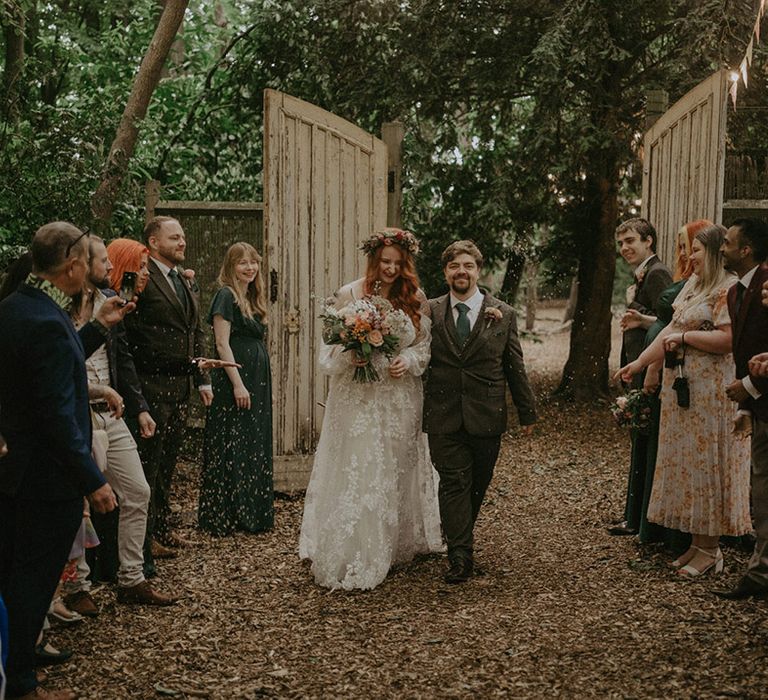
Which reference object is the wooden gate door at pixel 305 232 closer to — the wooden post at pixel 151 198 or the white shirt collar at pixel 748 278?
the wooden post at pixel 151 198

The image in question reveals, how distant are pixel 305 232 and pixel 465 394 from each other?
255 centimetres

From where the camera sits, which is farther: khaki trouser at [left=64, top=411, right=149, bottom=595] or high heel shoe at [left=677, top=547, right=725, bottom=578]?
high heel shoe at [left=677, top=547, right=725, bottom=578]

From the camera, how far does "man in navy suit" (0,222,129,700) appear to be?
3.43 m

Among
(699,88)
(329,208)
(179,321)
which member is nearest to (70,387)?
(179,321)

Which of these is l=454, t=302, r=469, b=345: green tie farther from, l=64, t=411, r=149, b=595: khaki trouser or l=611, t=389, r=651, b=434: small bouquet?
l=64, t=411, r=149, b=595: khaki trouser

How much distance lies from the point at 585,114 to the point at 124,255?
20.2ft

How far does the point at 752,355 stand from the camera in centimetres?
465

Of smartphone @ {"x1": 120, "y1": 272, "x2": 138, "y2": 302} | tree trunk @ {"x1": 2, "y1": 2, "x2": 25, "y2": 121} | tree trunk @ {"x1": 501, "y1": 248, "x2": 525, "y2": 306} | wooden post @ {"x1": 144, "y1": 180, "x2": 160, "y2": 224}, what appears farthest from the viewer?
tree trunk @ {"x1": 501, "y1": 248, "x2": 525, "y2": 306}

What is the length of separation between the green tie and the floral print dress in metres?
1.23

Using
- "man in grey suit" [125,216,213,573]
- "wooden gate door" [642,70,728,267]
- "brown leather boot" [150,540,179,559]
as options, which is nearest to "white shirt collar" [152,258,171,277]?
"man in grey suit" [125,216,213,573]

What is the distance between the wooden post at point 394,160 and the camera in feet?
25.5

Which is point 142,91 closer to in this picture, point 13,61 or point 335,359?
point 13,61

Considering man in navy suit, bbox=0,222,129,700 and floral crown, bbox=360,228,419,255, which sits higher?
floral crown, bbox=360,228,419,255

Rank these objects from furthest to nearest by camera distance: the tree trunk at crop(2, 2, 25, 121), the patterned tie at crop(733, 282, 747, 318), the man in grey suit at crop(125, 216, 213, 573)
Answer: the tree trunk at crop(2, 2, 25, 121)
the man in grey suit at crop(125, 216, 213, 573)
the patterned tie at crop(733, 282, 747, 318)
